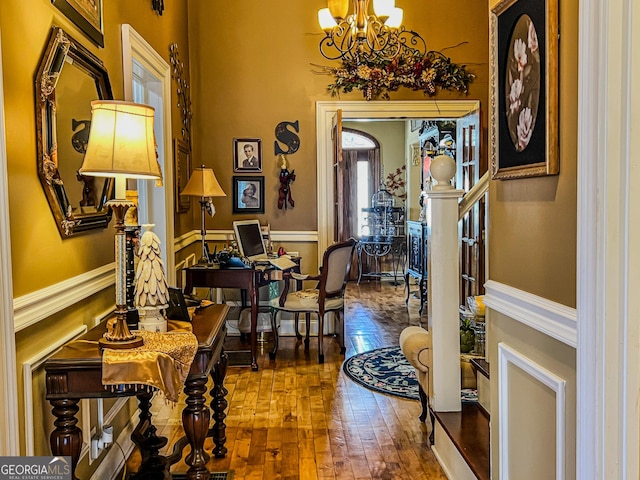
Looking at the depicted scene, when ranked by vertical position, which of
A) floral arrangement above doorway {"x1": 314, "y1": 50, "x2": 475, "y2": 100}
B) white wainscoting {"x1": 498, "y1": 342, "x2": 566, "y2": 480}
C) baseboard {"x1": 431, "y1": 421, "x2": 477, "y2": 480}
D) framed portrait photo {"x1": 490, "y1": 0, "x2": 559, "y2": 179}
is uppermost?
floral arrangement above doorway {"x1": 314, "y1": 50, "x2": 475, "y2": 100}

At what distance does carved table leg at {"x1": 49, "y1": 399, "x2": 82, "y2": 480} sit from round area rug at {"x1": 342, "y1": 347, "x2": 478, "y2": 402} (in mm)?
2422

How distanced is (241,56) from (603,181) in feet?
15.2

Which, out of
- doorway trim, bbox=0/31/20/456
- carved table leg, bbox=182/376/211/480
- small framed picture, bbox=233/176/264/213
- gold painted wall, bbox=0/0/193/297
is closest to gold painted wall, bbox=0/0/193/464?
gold painted wall, bbox=0/0/193/297

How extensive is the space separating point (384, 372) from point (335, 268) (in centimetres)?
94

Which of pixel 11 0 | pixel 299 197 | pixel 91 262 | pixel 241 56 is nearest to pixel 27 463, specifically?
pixel 91 262

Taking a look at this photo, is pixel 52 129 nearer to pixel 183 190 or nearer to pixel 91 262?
pixel 91 262

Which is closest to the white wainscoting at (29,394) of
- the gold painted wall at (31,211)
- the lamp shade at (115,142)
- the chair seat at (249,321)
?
the gold painted wall at (31,211)

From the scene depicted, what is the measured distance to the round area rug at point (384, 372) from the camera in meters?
3.95

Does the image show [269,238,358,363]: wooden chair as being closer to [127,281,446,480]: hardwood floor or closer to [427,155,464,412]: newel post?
[127,281,446,480]: hardwood floor

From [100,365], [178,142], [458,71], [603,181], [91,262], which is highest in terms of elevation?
[458,71]

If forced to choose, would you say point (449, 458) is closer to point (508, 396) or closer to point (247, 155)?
point (508, 396)

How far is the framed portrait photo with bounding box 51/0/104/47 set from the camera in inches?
83.4

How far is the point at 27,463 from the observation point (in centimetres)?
161

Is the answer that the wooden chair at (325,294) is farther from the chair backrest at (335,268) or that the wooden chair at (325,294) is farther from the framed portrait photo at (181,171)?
the framed portrait photo at (181,171)
